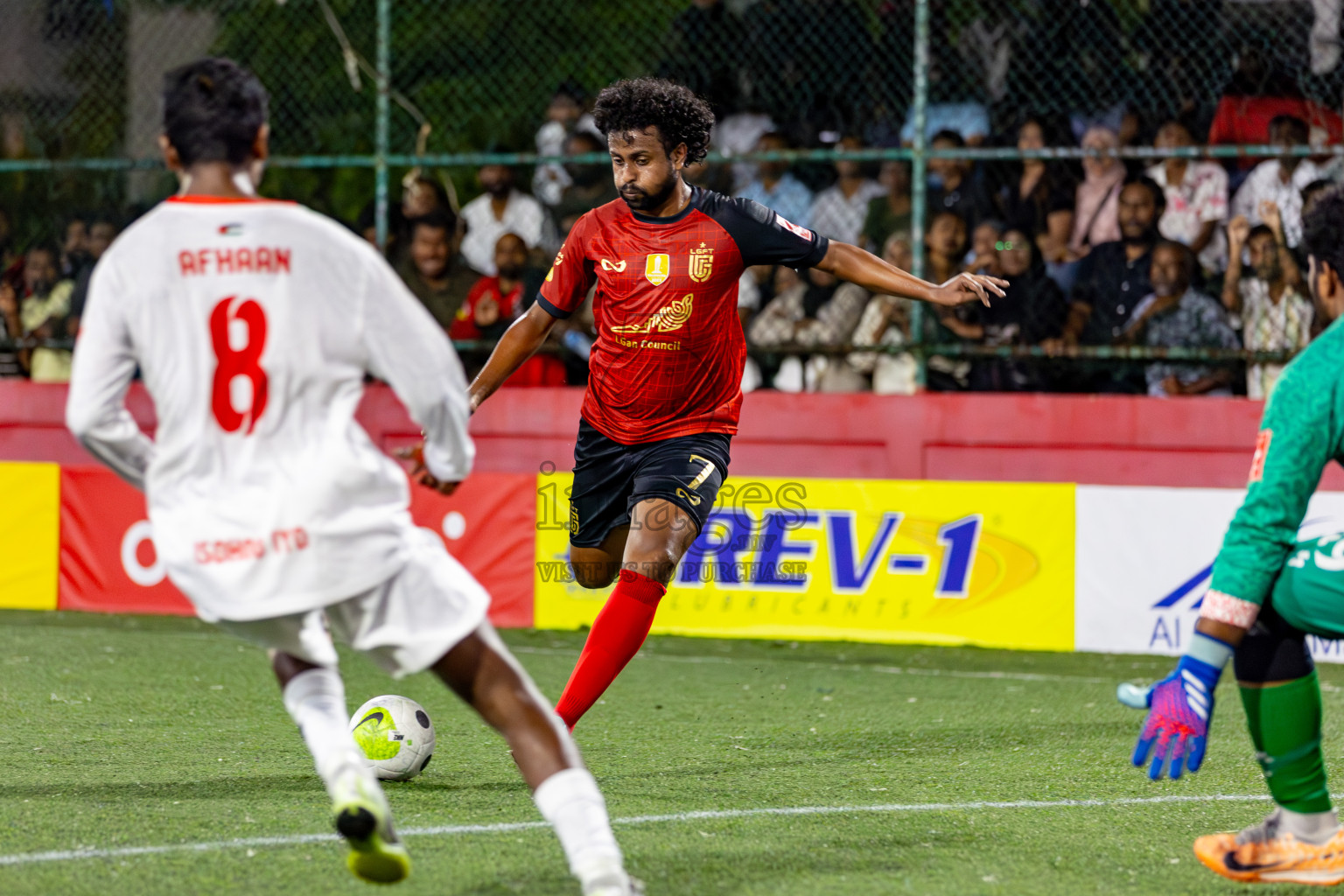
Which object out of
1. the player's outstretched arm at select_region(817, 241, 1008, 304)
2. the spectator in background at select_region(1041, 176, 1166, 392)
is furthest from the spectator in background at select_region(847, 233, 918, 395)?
the player's outstretched arm at select_region(817, 241, 1008, 304)

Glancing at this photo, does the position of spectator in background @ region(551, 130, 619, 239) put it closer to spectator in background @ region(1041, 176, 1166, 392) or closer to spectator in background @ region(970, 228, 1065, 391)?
spectator in background @ region(970, 228, 1065, 391)

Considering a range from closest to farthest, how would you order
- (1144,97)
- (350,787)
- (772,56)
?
(350,787) → (1144,97) → (772,56)

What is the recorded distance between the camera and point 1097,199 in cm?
1022

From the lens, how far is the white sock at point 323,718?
3457 mm

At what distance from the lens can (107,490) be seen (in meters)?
10.4

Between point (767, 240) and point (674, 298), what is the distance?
379 millimetres

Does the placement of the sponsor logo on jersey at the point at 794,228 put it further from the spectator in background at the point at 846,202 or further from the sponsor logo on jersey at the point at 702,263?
the spectator in background at the point at 846,202

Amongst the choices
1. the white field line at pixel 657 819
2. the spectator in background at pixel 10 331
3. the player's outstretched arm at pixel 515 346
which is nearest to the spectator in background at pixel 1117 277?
the player's outstretched arm at pixel 515 346

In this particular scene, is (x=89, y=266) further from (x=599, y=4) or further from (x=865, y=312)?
(x=865, y=312)

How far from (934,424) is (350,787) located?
24.3 feet

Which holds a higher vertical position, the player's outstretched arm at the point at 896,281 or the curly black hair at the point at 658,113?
the curly black hair at the point at 658,113

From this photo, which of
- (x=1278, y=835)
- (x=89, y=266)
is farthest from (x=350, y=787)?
(x=89, y=266)

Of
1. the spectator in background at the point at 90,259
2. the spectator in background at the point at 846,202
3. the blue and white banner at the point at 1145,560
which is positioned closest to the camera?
the blue and white banner at the point at 1145,560

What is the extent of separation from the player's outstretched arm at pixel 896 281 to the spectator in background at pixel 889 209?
479 cm
